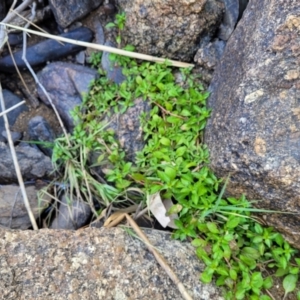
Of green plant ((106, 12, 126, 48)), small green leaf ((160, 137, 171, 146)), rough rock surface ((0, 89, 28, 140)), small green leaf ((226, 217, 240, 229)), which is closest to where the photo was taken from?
small green leaf ((226, 217, 240, 229))

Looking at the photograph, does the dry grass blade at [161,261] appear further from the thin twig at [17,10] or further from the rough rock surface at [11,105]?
the thin twig at [17,10]

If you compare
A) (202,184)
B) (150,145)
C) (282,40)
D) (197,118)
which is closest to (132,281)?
(202,184)

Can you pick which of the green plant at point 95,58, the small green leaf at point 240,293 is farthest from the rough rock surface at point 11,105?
the small green leaf at point 240,293

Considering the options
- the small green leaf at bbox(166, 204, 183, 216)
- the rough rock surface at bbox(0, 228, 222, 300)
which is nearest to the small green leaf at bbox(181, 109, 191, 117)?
the small green leaf at bbox(166, 204, 183, 216)

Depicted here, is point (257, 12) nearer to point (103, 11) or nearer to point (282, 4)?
point (282, 4)

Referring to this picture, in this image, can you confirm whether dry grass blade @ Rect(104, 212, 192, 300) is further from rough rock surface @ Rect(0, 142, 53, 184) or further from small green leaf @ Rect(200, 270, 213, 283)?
rough rock surface @ Rect(0, 142, 53, 184)

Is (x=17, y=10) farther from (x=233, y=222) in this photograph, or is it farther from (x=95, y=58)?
(x=233, y=222)

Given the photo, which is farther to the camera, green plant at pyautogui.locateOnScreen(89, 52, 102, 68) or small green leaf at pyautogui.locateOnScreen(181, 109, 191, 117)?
green plant at pyautogui.locateOnScreen(89, 52, 102, 68)
